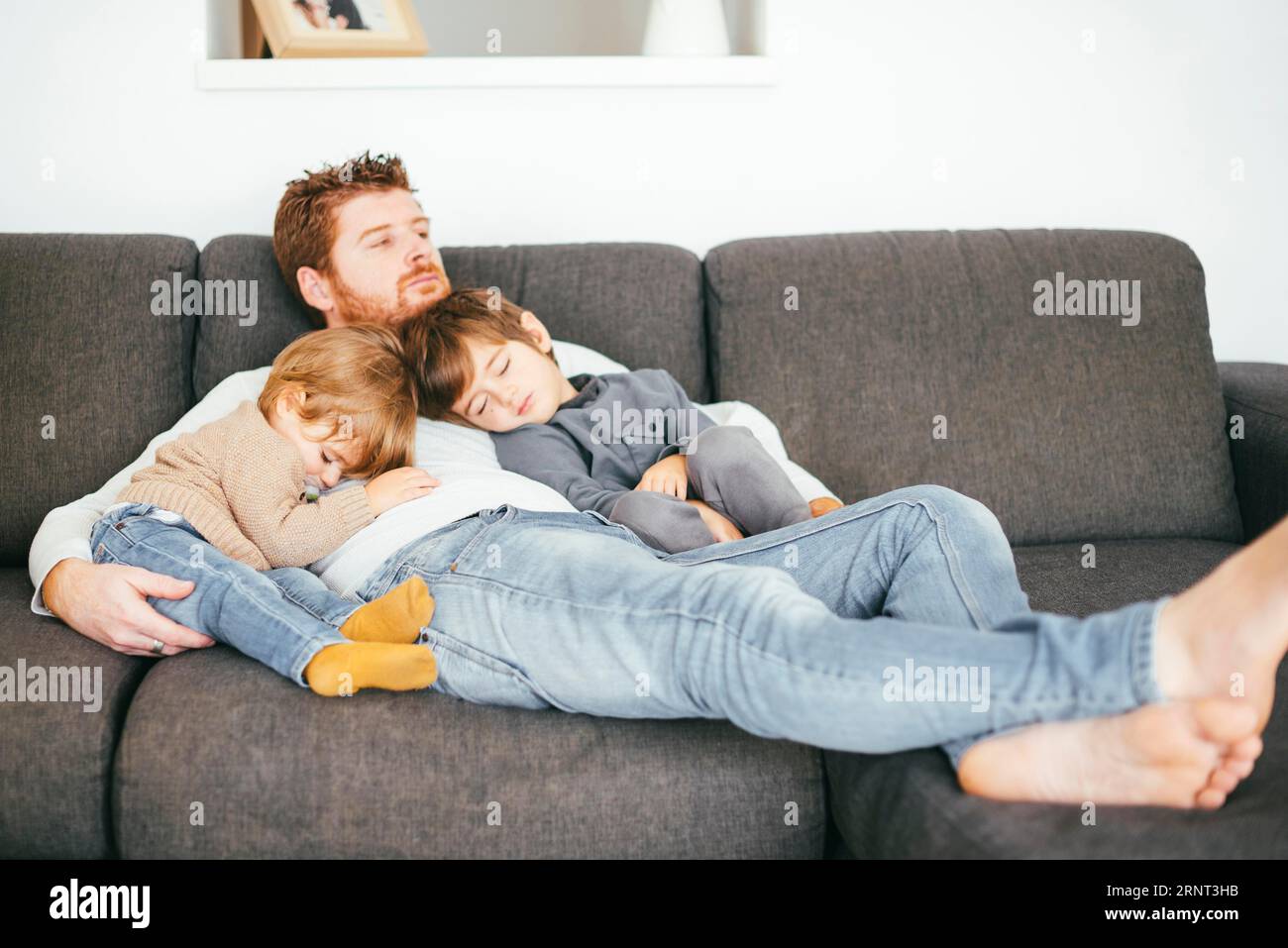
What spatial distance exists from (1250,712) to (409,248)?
1.47 meters

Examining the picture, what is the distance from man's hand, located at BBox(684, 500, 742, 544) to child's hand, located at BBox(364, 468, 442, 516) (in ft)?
1.31

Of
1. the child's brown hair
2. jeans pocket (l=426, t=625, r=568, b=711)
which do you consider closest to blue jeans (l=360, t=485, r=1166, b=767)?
jeans pocket (l=426, t=625, r=568, b=711)

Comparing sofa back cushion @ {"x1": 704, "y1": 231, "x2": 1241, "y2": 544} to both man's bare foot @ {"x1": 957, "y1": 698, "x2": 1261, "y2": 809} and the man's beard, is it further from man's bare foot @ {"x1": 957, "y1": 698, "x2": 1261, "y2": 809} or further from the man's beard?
man's bare foot @ {"x1": 957, "y1": 698, "x2": 1261, "y2": 809}

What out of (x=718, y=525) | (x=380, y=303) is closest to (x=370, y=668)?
Answer: (x=718, y=525)

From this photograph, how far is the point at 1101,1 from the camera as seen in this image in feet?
7.69

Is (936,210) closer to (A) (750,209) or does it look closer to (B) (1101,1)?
(A) (750,209)

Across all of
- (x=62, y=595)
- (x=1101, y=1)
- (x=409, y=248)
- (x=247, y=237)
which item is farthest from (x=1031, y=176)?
(x=62, y=595)

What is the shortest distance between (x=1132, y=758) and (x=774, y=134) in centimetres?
169

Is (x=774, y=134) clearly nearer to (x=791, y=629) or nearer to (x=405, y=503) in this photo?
(x=405, y=503)

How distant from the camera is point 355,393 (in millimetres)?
1586

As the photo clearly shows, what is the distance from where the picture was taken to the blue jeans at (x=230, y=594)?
1310 millimetres

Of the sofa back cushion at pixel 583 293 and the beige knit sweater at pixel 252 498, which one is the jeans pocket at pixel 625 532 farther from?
the sofa back cushion at pixel 583 293

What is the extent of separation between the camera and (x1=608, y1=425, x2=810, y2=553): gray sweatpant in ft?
5.00

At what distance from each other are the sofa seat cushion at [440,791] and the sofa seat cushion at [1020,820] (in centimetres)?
9
